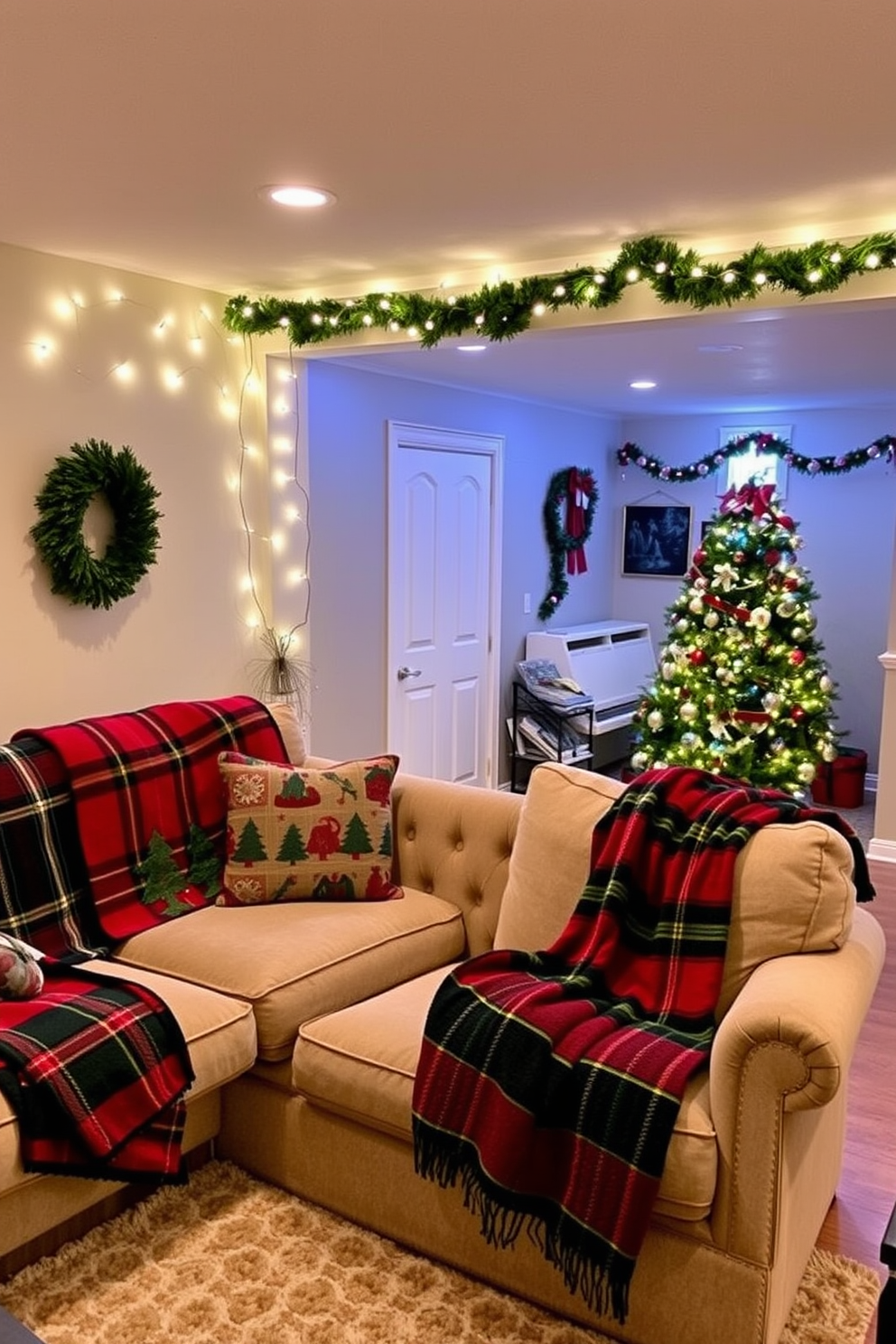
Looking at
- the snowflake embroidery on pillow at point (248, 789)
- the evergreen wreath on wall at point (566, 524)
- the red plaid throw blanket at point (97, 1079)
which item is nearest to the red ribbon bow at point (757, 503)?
the evergreen wreath on wall at point (566, 524)

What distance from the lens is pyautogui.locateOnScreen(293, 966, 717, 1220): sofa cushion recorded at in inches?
89.6

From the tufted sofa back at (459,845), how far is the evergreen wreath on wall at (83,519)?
4.45 ft

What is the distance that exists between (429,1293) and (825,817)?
51.3 inches

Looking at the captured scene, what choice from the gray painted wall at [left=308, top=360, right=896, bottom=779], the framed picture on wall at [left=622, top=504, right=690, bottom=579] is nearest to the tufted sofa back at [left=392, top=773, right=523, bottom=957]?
the gray painted wall at [left=308, top=360, right=896, bottom=779]

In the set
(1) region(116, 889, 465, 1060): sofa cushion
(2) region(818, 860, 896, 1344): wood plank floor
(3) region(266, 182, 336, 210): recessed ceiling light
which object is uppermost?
(3) region(266, 182, 336, 210): recessed ceiling light

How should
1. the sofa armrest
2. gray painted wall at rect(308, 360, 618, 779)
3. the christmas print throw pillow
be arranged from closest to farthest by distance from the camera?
1. the sofa armrest
2. the christmas print throw pillow
3. gray painted wall at rect(308, 360, 618, 779)

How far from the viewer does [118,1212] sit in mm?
2457

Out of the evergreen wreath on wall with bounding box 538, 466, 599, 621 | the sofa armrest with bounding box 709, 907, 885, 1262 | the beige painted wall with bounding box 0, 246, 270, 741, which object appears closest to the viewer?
the sofa armrest with bounding box 709, 907, 885, 1262

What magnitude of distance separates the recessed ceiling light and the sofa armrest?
2239 millimetres

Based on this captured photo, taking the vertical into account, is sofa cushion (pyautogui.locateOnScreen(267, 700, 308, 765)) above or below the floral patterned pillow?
above

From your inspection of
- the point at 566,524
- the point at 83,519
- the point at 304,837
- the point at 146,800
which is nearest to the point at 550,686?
the point at 566,524

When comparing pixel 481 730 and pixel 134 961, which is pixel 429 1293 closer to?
pixel 134 961

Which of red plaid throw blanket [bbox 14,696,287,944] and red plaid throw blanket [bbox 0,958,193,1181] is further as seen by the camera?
red plaid throw blanket [bbox 14,696,287,944]

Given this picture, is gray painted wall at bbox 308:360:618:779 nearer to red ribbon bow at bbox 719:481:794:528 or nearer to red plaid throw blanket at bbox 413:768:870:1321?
red ribbon bow at bbox 719:481:794:528
